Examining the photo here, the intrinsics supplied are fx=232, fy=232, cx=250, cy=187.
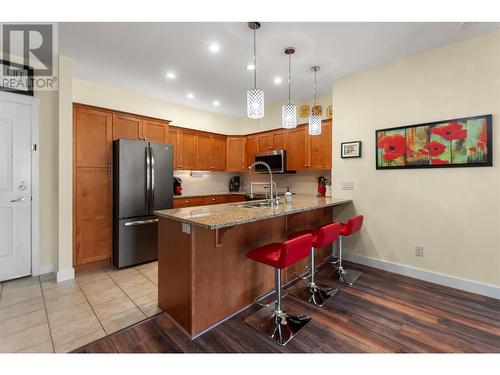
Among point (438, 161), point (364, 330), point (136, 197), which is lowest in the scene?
point (364, 330)

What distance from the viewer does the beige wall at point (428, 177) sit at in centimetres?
248

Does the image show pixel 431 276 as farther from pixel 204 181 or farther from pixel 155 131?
pixel 155 131

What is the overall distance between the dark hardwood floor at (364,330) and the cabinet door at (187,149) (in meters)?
3.09

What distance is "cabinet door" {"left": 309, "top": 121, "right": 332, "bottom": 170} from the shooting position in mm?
3994

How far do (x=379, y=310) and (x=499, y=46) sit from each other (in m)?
2.96

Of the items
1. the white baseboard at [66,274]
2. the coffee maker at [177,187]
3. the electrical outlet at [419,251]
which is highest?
the coffee maker at [177,187]

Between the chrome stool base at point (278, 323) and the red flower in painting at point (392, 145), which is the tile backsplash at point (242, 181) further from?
the chrome stool base at point (278, 323)

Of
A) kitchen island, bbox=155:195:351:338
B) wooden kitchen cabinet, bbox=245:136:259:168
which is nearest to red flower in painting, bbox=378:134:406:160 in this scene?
kitchen island, bbox=155:195:351:338

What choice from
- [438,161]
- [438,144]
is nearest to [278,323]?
[438,161]

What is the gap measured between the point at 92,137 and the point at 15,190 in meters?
1.08

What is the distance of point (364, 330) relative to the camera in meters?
1.94

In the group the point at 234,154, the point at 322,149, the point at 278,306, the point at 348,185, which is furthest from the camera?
the point at 234,154

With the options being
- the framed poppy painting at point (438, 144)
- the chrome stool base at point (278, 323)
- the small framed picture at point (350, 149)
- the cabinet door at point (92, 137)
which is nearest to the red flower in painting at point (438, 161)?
the framed poppy painting at point (438, 144)
